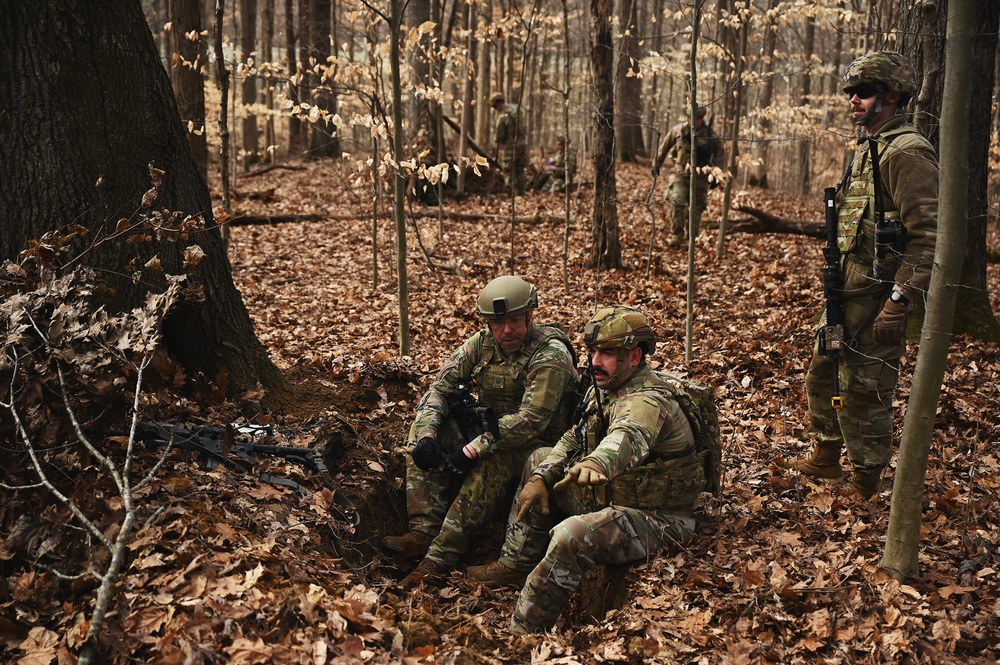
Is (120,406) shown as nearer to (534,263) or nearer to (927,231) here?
(927,231)

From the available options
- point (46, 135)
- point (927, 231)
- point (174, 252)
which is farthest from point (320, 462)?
point (927, 231)

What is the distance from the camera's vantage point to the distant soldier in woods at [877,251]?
13.7 feet

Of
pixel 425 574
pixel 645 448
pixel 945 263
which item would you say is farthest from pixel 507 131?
pixel 945 263

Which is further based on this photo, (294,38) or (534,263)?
(294,38)

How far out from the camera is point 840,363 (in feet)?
15.3

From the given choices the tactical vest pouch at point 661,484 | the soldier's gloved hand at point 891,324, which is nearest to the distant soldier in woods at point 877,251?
the soldier's gloved hand at point 891,324

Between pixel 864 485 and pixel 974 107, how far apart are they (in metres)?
4.19

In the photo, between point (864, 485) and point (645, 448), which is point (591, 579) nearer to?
point (645, 448)

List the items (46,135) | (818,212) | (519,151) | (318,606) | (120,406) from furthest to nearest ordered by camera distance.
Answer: (519,151) → (818,212) → (46,135) → (120,406) → (318,606)

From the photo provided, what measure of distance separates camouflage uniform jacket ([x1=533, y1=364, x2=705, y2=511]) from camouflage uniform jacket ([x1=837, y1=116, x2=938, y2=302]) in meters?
1.35

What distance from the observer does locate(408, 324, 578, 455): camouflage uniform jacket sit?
4.92 metres

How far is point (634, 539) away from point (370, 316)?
5.74m

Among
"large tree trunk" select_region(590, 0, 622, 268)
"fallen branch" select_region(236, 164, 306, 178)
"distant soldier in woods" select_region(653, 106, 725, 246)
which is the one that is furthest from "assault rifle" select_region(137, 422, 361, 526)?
"fallen branch" select_region(236, 164, 306, 178)

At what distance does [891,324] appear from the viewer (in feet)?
13.9
